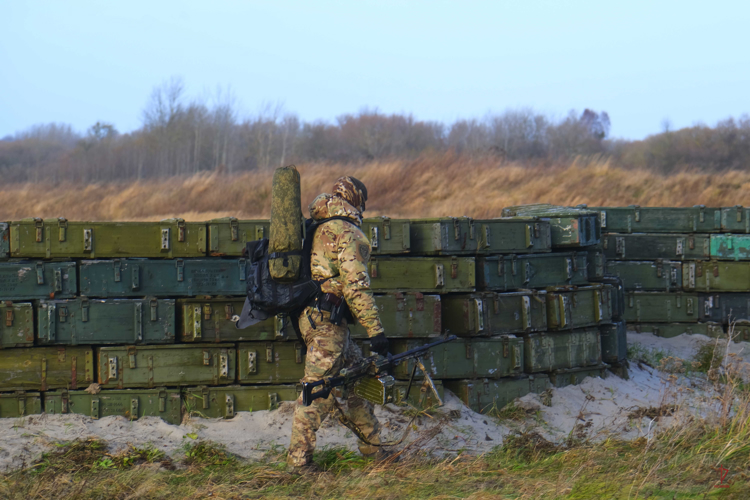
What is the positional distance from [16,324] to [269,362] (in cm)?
242

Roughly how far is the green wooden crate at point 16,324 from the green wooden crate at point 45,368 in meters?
0.11

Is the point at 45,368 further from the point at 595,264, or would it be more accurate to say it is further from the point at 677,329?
the point at 677,329

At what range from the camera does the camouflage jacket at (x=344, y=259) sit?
5.02 metres

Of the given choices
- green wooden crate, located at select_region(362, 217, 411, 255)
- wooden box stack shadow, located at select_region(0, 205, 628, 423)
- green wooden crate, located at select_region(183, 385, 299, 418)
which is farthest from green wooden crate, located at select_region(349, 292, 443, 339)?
green wooden crate, located at select_region(183, 385, 299, 418)

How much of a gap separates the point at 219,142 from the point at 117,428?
926 inches

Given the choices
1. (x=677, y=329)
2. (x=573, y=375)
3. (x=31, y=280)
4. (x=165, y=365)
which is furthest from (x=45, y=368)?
(x=677, y=329)

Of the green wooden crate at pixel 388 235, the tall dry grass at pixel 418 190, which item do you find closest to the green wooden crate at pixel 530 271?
the green wooden crate at pixel 388 235

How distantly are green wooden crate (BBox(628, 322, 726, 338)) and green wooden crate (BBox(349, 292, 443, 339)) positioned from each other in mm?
4867

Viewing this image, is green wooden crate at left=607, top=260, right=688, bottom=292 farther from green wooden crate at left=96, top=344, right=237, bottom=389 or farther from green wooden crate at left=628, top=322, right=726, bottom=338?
green wooden crate at left=96, top=344, right=237, bottom=389

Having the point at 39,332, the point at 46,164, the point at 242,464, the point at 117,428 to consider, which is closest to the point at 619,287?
the point at 242,464

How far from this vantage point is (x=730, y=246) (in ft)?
33.2

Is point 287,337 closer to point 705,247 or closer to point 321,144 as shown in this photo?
point 705,247

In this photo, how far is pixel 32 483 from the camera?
15.4ft

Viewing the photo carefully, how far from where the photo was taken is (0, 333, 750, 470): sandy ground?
230 inches
